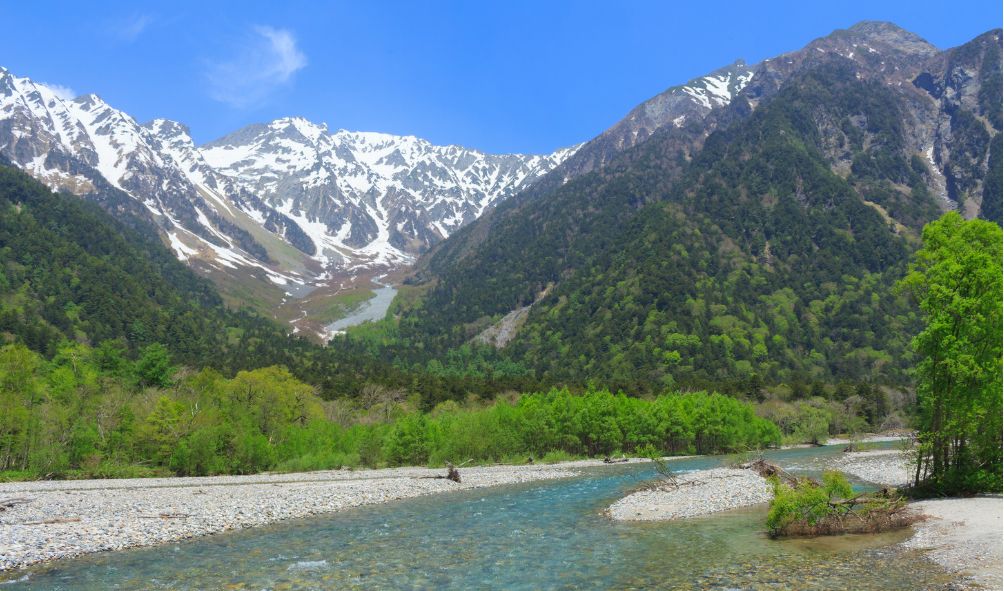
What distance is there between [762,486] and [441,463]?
142 ft

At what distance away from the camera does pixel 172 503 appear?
45.0 m

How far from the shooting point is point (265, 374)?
92125 millimetres

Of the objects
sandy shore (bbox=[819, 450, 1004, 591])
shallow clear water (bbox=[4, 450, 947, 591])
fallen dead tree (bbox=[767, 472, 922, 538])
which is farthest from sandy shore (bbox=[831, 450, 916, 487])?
shallow clear water (bbox=[4, 450, 947, 591])

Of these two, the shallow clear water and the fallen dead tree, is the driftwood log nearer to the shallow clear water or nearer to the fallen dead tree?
the shallow clear water

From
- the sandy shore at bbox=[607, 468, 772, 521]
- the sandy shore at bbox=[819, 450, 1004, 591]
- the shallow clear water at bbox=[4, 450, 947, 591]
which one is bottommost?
the sandy shore at bbox=[607, 468, 772, 521]

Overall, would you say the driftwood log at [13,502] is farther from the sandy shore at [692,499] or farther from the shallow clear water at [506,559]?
the sandy shore at [692,499]

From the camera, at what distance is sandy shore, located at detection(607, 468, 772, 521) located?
4206 cm

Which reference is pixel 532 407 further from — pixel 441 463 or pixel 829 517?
pixel 829 517

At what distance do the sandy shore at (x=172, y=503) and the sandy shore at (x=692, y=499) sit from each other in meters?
18.0

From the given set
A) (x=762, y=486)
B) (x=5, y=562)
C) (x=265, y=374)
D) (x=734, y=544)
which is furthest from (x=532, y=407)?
(x=5, y=562)

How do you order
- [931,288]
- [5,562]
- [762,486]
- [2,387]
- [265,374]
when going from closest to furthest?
[5,562], [931,288], [762,486], [2,387], [265,374]

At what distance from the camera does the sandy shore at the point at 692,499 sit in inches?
1656

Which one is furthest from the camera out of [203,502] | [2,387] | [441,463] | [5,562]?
[441,463]

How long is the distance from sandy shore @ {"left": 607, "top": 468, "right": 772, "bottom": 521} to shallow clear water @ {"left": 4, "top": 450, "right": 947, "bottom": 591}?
2.90m
